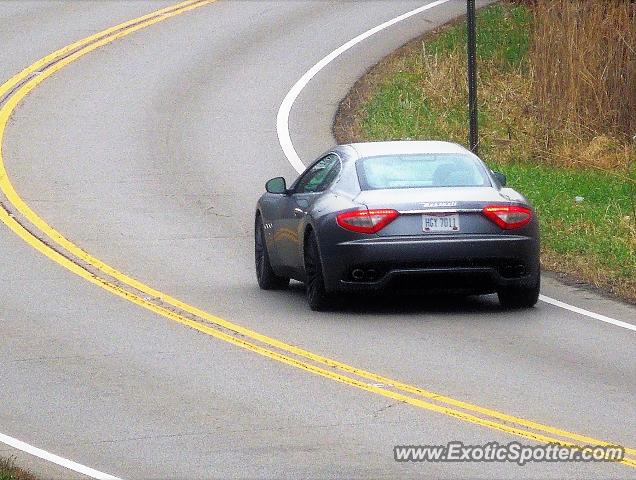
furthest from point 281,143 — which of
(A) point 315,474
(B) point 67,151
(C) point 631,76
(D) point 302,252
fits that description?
(A) point 315,474

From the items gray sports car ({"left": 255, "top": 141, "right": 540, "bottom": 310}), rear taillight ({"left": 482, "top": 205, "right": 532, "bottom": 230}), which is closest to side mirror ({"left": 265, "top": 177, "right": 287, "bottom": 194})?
gray sports car ({"left": 255, "top": 141, "right": 540, "bottom": 310})

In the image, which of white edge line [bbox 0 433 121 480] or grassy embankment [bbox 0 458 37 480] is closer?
grassy embankment [bbox 0 458 37 480]

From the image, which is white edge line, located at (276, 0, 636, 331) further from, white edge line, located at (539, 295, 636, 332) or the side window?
the side window

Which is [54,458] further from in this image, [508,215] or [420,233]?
[508,215]

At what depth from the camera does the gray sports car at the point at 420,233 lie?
13.6 m

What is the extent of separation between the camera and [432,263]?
1360 centimetres

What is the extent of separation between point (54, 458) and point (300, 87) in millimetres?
21439

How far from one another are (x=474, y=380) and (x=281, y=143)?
15231mm

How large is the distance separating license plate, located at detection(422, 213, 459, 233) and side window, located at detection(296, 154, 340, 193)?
136 centimetres

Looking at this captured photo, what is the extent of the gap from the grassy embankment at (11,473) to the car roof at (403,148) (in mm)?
6275

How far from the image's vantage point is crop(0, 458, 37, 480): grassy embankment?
8820 millimetres

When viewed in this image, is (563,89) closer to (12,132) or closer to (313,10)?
(12,132)

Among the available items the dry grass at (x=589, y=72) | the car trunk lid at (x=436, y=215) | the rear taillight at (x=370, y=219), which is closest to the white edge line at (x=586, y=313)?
the car trunk lid at (x=436, y=215)

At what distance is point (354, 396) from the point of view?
11.0m
